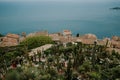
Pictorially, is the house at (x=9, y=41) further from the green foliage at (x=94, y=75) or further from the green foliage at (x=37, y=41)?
the green foliage at (x=94, y=75)

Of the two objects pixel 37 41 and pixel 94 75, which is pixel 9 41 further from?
pixel 94 75

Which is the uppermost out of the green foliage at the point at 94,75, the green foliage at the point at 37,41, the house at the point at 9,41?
the green foliage at the point at 94,75

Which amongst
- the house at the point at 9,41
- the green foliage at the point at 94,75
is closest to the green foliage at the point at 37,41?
the house at the point at 9,41

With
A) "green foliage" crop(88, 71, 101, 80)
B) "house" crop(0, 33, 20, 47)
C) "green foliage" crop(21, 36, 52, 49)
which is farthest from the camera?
"house" crop(0, 33, 20, 47)

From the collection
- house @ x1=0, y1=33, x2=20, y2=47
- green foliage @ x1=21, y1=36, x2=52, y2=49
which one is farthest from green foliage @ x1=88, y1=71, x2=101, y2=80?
house @ x1=0, y1=33, x2=20, y2=47

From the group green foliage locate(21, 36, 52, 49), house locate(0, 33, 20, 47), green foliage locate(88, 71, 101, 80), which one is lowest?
house locate(0, 33, 20, 47)

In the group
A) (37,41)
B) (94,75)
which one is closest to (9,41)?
(37,41)

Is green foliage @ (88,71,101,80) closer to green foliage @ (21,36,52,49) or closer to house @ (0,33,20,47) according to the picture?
green foliage @ (21,36,52,49)

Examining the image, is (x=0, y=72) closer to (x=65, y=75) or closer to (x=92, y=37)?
(x=65, y=75)

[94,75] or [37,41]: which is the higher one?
[94,75]

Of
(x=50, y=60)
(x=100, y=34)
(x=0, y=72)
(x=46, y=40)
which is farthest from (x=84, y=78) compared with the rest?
(x=100, y=34)

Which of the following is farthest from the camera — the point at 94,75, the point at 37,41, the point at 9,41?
the point at 9,41

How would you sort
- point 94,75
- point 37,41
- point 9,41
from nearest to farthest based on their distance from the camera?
1. point 94,75
2. point 37,41
3. point 9,41
